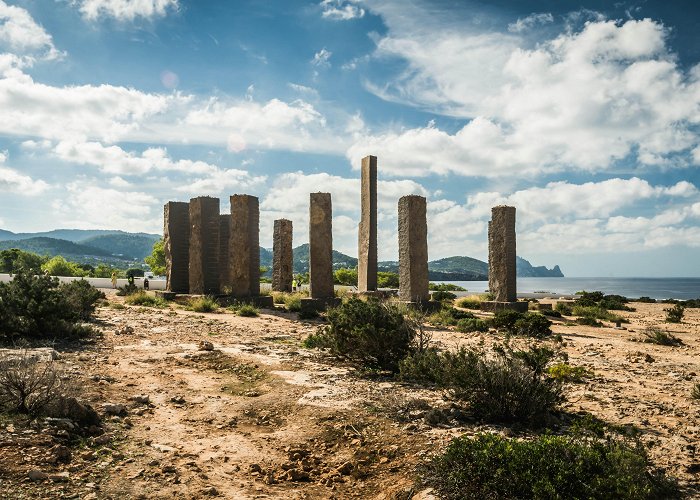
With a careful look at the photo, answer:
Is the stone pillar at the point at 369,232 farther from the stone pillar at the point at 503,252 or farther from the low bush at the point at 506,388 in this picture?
the low bush at the point at 506,388

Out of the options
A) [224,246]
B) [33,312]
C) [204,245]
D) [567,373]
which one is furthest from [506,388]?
[224,246]

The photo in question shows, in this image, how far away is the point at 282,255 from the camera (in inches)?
982

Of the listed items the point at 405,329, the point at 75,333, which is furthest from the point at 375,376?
the point at 75,333

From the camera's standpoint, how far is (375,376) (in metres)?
7.78

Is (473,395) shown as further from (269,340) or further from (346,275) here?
(346,275)

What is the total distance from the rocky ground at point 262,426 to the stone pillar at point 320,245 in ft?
26.0

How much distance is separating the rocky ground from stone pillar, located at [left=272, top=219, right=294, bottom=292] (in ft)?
49.4

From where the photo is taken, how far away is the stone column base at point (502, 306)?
1922 cm

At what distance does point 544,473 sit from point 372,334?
4.47 meters

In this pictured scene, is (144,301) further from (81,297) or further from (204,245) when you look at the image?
(81,297)

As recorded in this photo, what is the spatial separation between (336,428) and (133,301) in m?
15.9

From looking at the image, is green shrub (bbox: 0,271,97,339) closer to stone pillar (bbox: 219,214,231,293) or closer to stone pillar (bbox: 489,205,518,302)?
stone pillar (bbox: 219,214,231,293)

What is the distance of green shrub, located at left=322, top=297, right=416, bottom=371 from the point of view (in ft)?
26.8

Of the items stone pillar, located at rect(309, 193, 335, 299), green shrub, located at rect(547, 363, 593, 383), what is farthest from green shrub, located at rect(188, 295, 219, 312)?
green shrub, located at rect(547, 363, 593, 383)
